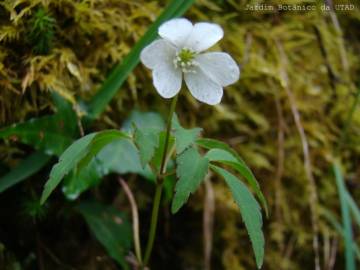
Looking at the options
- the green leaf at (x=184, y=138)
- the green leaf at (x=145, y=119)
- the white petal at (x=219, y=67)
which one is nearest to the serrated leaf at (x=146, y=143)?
the green leaf at (x=184, y=138)

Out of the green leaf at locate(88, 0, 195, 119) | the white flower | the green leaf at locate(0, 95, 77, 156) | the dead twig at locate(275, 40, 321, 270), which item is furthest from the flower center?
the dead twig at locate(275, 40, 321, 270)

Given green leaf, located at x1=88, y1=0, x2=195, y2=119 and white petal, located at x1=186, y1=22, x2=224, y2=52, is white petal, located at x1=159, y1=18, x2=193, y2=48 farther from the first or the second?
green leaf, located at x1=88, y1=0, x2=195, y2=119

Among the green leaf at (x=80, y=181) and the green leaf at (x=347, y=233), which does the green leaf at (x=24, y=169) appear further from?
the green leaf at (x=347, y=233)

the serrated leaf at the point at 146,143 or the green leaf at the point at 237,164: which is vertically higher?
the serrated leaf at the point at 146,143

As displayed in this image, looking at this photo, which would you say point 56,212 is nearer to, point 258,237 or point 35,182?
point 35,182

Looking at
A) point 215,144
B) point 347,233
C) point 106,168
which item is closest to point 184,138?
point 215,144

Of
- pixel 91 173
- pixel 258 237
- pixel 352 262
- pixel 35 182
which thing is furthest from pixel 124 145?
pixel 352 262
